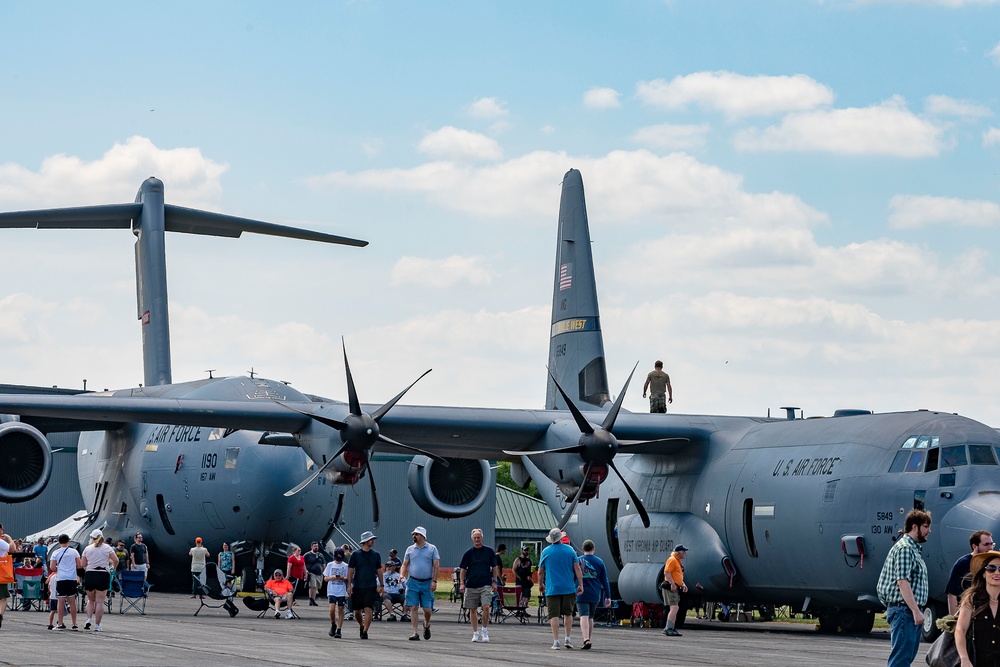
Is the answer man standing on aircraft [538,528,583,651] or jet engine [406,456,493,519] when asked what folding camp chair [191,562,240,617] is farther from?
man standing on aircraft [538,528,583,651]

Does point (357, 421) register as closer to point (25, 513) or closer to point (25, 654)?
point (25, 654)

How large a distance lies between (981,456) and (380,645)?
8.34m

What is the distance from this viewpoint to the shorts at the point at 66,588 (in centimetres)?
1802

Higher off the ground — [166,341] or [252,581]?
[166,341]

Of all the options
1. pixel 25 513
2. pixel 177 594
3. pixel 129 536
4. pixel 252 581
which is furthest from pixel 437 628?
pixel 25 513

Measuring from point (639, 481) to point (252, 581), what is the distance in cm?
865

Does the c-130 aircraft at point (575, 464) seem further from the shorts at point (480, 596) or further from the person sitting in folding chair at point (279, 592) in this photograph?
the shorts at point (480, 596)

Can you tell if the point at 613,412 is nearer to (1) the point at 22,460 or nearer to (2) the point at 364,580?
(2) the point at 364,580

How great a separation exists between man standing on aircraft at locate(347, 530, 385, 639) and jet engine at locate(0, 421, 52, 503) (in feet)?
41.1

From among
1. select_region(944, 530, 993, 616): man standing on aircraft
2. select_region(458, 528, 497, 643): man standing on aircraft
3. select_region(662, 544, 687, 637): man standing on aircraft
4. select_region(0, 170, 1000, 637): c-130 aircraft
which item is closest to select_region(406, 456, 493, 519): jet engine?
select_region(0, 170, 1000, 637): c-130 aircraft

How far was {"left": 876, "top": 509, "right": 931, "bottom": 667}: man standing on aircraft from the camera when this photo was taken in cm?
1047

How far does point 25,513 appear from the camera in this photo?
44031 millimetres

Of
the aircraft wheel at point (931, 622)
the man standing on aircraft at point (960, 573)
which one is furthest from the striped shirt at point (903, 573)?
the aircraft wheel at point (931, 622)

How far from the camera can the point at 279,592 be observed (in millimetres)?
23109
